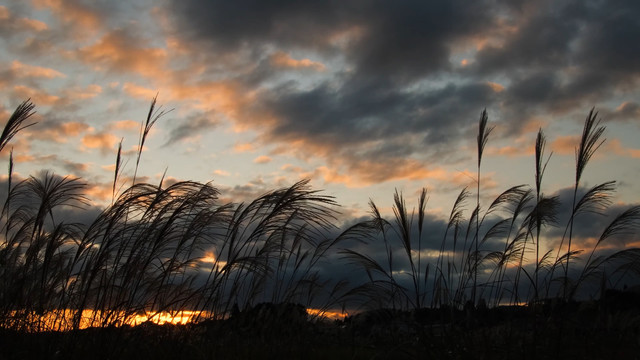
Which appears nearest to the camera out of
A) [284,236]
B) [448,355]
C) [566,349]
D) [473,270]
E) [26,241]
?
[448,355]

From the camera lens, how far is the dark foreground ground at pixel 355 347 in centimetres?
414

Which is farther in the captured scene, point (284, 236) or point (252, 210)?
point (284, 236)

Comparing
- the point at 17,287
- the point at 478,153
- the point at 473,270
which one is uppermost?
the point at 478,153

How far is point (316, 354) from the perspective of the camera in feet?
17.2

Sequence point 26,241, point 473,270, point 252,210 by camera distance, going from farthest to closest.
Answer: point 26,241
point 473,270
point 252,210

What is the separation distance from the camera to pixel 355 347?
18.5 ft

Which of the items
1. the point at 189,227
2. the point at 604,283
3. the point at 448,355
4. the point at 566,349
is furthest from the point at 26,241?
the point at 604,283

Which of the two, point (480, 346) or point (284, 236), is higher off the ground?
point (284, 236)

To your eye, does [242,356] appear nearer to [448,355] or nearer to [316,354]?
[316,354]

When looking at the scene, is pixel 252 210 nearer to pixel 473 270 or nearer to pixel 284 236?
pixel 284 236

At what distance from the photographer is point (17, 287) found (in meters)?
5.32

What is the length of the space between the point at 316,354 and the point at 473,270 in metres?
2.09

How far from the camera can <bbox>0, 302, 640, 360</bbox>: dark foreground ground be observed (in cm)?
414

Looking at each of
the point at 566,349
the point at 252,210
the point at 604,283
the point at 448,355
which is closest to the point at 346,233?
the point at 252,210
